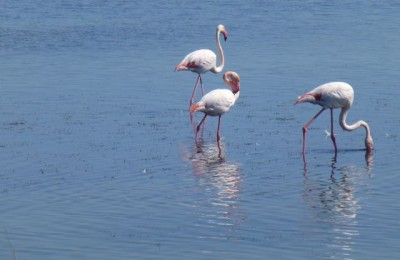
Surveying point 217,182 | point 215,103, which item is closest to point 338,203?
point 217,182

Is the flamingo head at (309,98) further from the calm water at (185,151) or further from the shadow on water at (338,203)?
the shadow on water at (338,203)

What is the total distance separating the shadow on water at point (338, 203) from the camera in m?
9.92

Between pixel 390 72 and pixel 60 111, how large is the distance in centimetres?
713

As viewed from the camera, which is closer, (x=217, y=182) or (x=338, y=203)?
(x=338, y=203)

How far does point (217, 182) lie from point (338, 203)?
1688 mm

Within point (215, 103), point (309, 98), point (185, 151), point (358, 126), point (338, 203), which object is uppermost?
point (309, 98)

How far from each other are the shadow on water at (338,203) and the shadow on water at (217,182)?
0.86 meters

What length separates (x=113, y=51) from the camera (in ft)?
79.9

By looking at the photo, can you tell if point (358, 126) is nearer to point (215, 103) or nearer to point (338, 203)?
point (215, 103)

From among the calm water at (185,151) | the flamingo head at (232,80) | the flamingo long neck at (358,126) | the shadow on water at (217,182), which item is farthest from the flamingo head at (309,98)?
the flamingo head at (232,80)

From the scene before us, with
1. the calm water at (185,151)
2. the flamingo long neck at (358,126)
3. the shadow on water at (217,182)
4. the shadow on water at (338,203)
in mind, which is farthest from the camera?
the flamingo long neck at (358,126)

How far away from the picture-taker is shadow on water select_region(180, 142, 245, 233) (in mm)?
10922

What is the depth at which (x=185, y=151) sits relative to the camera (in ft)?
47.2

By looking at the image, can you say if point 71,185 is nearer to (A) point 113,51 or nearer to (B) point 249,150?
(B) point 249,150
